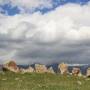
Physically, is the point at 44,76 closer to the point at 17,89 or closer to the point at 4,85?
the point at 4,85

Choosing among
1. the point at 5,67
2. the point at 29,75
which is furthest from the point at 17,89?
the point at 5,67

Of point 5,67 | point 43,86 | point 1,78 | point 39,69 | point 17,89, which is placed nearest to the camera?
point 17,89

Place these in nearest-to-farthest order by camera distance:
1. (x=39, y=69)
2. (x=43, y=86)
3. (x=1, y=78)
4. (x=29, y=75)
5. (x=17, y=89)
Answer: (x=17, y=89), (x=43, y=86), (x=1, y=78), (x=29, y=75), (x=39, y=69)

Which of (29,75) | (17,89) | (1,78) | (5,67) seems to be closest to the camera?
(17,89)

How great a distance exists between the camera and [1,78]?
164 feet

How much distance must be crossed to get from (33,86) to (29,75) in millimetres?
13503

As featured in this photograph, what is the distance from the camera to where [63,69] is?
78.1m

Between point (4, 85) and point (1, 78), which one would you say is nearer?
point (4, 85)

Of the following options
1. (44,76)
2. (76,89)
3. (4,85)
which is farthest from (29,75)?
(76,89)

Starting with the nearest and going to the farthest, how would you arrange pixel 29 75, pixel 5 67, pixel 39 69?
1. pixel 29 75
2. pixel 5 67
3. pixel 39 69

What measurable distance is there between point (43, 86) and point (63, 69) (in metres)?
38.1

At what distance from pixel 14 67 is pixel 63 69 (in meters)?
12.4

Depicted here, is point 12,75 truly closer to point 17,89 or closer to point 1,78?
point 1,78

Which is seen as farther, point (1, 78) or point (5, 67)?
point (5, 67)
